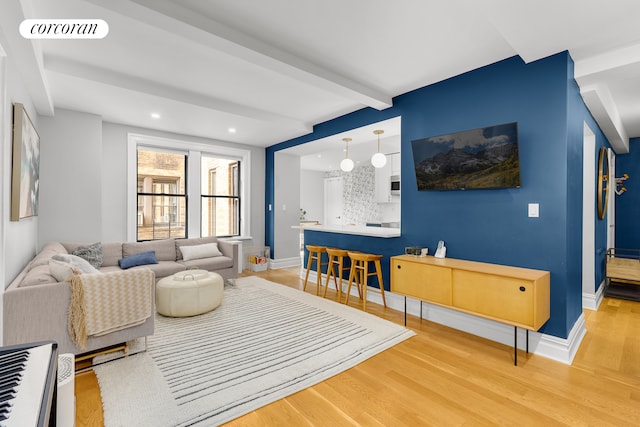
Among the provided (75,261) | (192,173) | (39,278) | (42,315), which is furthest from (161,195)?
(42,315)

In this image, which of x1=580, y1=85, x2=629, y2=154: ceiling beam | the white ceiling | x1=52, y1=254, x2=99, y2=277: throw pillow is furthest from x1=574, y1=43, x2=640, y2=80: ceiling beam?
→ x1=52, y1=254, x2=99, y2=277: throw pillow

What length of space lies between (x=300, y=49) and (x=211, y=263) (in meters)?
3.26

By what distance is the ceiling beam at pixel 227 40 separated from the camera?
6.56 ft

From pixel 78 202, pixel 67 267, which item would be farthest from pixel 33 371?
pixel 78 202

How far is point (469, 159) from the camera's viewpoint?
3.02 metres

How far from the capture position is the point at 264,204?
6574 mm

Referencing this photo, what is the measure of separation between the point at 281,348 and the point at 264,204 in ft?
13.9

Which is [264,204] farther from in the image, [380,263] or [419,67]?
[419,67]

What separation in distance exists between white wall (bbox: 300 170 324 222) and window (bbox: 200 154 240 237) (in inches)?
144

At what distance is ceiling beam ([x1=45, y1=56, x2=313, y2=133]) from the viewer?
293cm

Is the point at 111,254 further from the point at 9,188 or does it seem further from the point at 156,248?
the point at 9,188

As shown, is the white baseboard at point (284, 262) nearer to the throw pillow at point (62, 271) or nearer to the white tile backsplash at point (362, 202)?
the white tile backsplash at point (362, 202)

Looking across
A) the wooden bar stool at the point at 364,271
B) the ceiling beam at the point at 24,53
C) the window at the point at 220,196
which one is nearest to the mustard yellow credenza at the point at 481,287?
the wooden bar stool at the point at 364,271

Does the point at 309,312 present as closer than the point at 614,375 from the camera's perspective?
No
